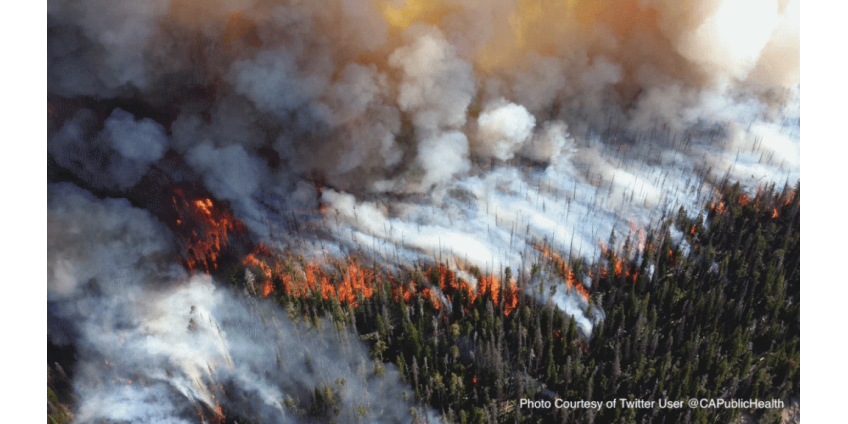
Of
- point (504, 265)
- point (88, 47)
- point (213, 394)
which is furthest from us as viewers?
point (504, 265)

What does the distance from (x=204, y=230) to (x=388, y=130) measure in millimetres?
2028

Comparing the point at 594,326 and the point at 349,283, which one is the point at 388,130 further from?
the point at 594,326

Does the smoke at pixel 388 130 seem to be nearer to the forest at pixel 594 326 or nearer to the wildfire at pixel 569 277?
the wildfire at pixel 569 277

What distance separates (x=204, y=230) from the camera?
186 inches

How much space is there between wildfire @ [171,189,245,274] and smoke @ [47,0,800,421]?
15 centimetres

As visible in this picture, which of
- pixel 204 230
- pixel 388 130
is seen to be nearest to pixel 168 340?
pixel 204 230

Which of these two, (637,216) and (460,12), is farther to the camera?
(637,216)

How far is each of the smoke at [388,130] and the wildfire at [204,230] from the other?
15 cm

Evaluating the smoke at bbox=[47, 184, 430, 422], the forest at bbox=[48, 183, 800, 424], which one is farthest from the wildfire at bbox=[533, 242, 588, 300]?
the smoke at bbox=[47, 184, 430, 422]

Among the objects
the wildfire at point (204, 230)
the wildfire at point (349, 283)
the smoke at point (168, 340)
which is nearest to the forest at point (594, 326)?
the wildfire at point (349, 283)

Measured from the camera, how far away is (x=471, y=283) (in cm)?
489

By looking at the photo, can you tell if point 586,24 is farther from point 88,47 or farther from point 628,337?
point 88,47

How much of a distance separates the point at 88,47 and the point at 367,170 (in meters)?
2.69
